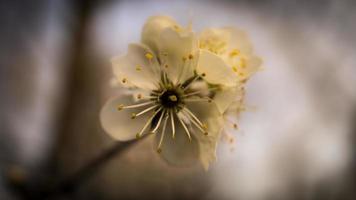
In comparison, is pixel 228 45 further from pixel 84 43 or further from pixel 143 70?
pixel 84 43

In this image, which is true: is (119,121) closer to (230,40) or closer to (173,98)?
(173,98)

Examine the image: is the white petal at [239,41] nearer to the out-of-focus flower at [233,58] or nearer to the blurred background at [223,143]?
the out-of-focus flower at [233,58]

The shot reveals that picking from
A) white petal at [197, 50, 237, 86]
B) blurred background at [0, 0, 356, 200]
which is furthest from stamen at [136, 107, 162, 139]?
blurred background at [0, 0, 356, 200]

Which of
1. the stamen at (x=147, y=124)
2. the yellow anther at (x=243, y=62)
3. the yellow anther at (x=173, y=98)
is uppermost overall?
the yellow anther at (x=243, y=62)

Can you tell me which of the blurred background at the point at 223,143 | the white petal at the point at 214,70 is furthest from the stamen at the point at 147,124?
the blurred background at the point at 223,143

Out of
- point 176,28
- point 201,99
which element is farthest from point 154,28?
point 201,99

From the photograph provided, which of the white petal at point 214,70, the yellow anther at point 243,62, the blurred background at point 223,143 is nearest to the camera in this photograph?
the white petal at point 214,70
